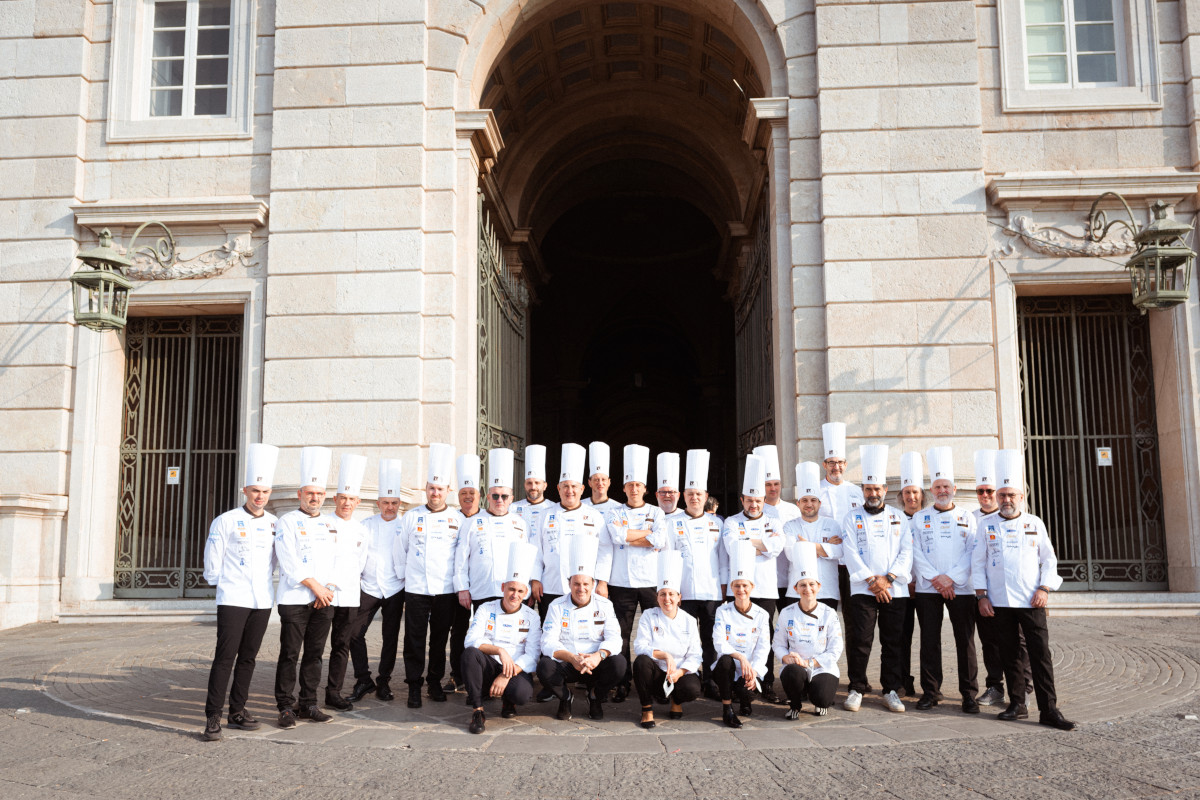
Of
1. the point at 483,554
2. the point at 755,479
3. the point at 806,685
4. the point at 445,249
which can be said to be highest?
the point at 445,249

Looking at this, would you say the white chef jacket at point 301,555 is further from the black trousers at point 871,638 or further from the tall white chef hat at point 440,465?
the black trousers at point 871,638

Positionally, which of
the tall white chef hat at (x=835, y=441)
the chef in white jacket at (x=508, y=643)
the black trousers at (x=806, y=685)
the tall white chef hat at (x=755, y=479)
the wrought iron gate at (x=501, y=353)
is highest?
the wrought iron gate at (x=501, y=353)

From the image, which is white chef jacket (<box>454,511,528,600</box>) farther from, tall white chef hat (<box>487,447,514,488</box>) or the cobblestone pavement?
the cobblestone pavement

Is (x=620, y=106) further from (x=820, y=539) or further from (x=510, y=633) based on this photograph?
(x=510, y=633)

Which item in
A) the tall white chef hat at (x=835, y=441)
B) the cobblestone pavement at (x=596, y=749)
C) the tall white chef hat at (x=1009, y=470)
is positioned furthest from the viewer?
the tall white chef hat at (x=835, y=441)

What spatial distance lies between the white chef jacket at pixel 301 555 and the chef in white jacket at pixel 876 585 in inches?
151

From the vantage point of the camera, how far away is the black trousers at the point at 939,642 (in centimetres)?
719

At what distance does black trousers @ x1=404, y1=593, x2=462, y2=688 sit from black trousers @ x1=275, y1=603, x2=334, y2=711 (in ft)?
2.34

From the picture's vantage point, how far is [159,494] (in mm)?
13133

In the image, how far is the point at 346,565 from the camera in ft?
23.9

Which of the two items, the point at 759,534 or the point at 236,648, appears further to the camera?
the point at 759,534

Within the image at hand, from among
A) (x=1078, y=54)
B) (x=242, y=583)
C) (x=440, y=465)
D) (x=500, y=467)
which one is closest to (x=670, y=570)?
(x=500, y=467)

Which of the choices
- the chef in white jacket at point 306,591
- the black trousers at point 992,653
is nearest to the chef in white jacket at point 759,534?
the black trousers at point 992,653

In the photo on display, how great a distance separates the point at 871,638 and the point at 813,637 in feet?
2.04
